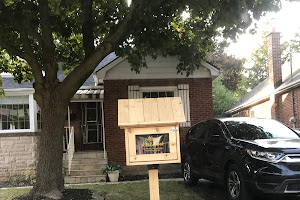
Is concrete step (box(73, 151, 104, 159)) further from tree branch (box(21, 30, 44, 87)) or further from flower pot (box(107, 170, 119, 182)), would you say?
tree branch (box(21, 30, 44, 87))

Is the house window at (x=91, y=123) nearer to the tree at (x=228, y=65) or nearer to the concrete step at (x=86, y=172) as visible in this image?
the concrete step at (x=86, y=172)

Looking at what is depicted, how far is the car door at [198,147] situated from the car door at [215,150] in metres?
0.23

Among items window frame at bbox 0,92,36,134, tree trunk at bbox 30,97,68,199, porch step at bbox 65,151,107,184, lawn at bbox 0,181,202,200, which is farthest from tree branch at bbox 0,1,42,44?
porch step at bbox 65,151,107,184

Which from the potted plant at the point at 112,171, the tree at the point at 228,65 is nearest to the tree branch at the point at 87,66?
the potted plant at the point at 112,171

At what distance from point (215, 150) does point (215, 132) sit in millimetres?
492

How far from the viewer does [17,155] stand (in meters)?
10.7

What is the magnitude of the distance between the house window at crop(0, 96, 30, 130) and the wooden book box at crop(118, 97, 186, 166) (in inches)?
302

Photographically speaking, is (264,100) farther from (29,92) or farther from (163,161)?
(163,161)

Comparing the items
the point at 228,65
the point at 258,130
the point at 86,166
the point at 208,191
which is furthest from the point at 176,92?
the point at 228,65

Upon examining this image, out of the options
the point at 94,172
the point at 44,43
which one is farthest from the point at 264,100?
the point at 44,43

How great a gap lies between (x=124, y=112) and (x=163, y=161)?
928 mm

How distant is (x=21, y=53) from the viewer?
6.77 metres

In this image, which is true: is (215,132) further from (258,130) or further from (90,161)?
(90,161)

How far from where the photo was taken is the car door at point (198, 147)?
7.36 metres
